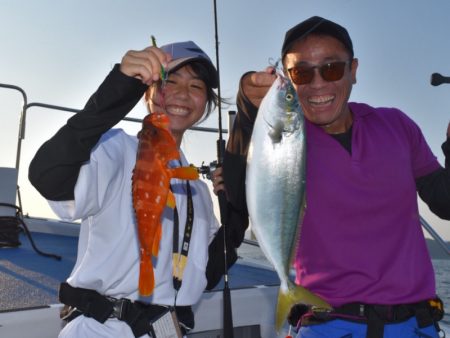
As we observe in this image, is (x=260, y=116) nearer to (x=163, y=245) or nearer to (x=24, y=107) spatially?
(x=163, y=245)

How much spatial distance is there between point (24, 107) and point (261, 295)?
465 cm

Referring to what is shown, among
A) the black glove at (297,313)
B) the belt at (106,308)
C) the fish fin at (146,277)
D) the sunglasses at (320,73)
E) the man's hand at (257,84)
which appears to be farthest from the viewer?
the black glove at (297,313)

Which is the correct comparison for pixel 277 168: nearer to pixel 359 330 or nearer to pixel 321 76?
pixel 321 76

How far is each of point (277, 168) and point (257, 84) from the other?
0.48m

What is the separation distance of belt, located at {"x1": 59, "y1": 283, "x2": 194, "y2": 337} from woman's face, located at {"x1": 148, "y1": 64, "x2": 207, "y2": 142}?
119 centimetres

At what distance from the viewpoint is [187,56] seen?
317 centimetres

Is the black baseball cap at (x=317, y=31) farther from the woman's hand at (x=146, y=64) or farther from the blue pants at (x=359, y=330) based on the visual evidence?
the blue pants at (x=359, y=330)

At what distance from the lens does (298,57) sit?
9.61 feet

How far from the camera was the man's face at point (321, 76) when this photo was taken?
2.84 m

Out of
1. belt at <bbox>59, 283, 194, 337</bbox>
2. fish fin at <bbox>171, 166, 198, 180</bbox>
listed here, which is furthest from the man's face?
belt at <bbox>59, 283, 194, 337</bbox>

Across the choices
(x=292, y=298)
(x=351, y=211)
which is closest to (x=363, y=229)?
(x=351, y=211)

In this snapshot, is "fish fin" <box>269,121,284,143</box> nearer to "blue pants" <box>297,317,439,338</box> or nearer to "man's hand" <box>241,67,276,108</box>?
"man's hand" <box>241,67,276,108</box>

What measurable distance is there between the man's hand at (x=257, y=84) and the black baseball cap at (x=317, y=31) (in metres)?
0.61

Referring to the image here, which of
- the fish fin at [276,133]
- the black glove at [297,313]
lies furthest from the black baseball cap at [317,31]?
the black glove at [297,313]
